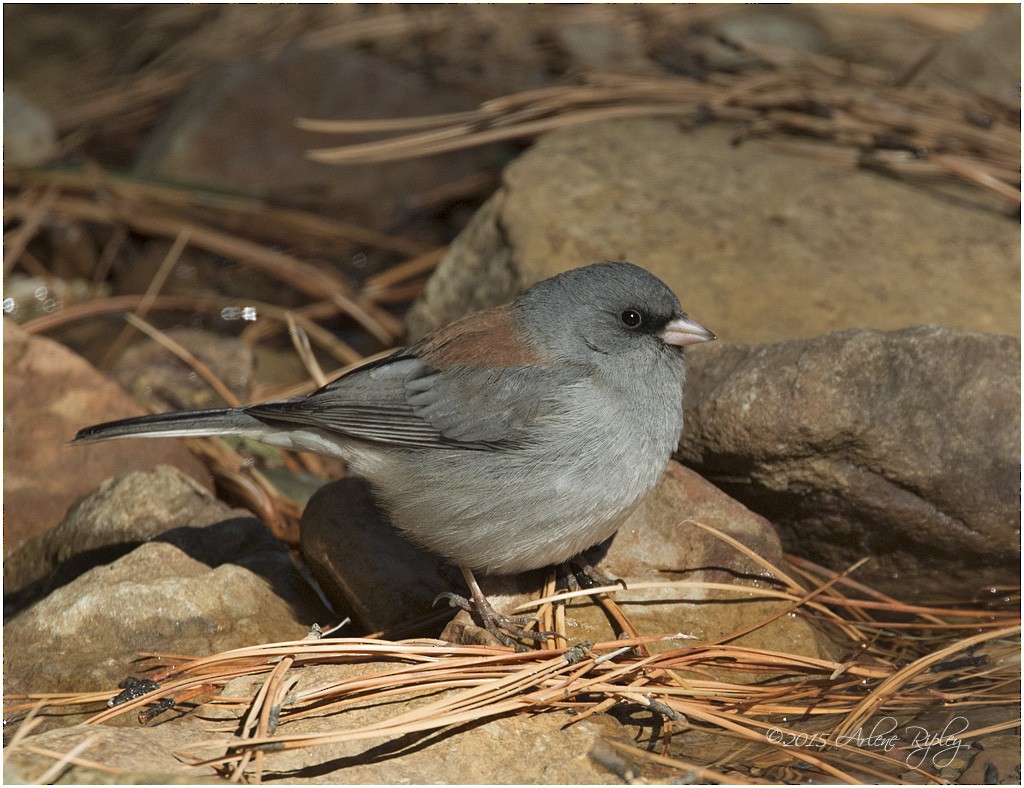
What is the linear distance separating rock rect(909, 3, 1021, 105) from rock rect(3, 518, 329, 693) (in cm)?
421

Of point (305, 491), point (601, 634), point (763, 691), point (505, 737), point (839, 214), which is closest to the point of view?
point (505, 737)

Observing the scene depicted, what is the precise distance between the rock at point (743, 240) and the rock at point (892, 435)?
0.57 metres

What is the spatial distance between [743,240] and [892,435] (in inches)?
49.8

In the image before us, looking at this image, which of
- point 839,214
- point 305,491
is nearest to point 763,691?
point 305,491

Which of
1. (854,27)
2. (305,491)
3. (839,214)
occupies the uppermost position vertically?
(854,27)

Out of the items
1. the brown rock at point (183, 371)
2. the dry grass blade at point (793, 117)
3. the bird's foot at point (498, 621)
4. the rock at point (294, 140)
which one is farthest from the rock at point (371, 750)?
the rock at point (294, 140)

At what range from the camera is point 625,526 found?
10.8 feet

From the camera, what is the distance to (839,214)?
14.1 feet

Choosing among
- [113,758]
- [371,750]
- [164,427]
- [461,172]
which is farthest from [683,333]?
[461,172]

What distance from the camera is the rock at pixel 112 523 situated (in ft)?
11.2

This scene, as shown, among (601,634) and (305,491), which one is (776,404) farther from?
(305,491)

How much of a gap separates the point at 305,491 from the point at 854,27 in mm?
4954

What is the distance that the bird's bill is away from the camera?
3082 millimetres

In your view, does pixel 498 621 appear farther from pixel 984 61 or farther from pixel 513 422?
pixel 984 61
